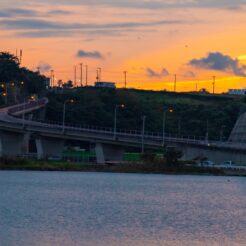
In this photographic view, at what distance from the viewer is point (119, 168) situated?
16150cm

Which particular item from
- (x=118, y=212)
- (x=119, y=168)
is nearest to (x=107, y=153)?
(x=119, y=168)

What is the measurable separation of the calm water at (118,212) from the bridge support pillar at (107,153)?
34.8 meters

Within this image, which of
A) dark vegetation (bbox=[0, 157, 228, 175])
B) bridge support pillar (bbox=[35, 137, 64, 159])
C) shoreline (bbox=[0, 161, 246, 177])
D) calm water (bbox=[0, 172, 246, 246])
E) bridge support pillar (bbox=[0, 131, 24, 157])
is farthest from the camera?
bridge support pillar (bbox=[0, 131, 24, 157])

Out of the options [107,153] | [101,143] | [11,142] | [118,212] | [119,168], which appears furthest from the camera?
[11,142]

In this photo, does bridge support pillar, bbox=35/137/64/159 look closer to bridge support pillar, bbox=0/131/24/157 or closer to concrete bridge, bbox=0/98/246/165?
Answer: concrete bridge, bbox=0/98/246/165

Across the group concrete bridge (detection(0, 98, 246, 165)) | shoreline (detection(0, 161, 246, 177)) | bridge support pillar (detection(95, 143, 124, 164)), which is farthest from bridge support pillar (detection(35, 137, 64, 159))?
shoreline (detection(0, 161, 246, 177))

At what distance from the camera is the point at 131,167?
162 m

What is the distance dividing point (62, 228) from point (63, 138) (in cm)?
10797

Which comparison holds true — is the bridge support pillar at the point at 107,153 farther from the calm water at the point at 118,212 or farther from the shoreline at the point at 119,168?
the calm water at the point at 118,212

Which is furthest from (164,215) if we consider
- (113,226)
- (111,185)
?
(111,185)

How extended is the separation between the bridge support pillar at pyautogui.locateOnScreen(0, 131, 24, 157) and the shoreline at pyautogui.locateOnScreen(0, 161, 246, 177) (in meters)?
18.0

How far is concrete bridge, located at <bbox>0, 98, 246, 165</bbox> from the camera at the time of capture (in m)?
173

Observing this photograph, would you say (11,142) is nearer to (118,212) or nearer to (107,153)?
(107,153)

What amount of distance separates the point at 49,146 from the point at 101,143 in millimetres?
11308
